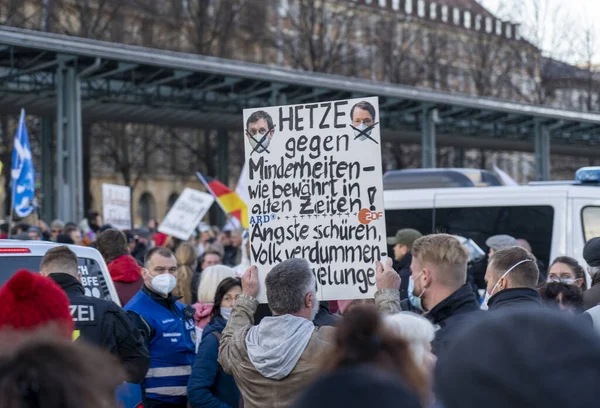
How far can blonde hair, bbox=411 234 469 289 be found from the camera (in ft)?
15.4

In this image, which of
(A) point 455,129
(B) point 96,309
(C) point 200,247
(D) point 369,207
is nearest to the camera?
(B) point 96,309

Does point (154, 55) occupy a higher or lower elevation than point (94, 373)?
higher

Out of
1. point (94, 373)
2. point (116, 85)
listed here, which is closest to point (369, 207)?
point (94, 373)

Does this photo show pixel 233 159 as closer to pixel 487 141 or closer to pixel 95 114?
pixel 487 141

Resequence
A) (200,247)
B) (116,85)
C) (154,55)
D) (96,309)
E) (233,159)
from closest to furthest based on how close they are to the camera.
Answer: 1. (96,309)
2. (200,247)
3. (154,55)
4. (116,85)
5. (233,159)

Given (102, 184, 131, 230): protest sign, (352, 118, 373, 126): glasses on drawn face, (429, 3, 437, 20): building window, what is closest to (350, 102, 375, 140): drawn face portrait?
(352, 118, 373, 126): glasses on drawn face

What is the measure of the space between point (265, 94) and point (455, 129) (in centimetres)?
922

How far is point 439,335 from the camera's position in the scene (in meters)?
4.44

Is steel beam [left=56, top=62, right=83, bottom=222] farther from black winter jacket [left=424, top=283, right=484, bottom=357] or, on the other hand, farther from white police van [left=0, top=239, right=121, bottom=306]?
black winter jacket [left=424, top=283, right=484, bottom=357]

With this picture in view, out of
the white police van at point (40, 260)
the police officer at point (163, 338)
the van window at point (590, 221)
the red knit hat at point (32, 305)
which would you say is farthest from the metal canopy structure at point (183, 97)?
the red knit hat at point (32, 305)

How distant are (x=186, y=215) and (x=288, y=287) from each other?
12102 mm

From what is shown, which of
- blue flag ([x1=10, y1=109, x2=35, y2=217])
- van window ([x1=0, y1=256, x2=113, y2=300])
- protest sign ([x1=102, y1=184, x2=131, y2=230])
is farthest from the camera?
protest sign ([x1=102, y1=184, x2=131, y2=230])

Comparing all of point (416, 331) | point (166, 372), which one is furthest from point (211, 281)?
point (416, 331)

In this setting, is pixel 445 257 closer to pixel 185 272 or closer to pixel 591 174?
pixel 185 272
